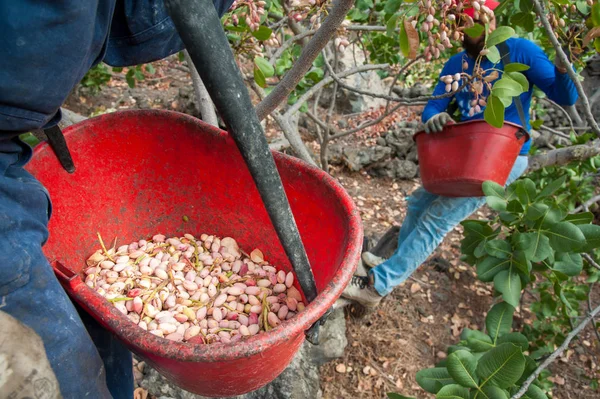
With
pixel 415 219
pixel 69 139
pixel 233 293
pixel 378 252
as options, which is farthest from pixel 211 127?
pixel 378 252

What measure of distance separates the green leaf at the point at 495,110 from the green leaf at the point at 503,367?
1.95ft

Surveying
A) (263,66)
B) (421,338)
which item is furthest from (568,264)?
(263,66)

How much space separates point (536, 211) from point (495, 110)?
474 mm

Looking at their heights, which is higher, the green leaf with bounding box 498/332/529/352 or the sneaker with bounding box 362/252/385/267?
the green leaf with bounding box 498/332/529/352

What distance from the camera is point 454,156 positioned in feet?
6.05

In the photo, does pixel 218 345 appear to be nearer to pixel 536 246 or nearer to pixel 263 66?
pixel 263 66

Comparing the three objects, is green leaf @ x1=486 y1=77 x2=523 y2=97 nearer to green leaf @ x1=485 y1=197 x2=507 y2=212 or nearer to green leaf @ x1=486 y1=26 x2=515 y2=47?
green leaf @ x1=486 y1=26 x2=515 y2=47

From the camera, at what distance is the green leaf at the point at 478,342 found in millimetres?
1478

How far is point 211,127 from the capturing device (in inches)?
52.2

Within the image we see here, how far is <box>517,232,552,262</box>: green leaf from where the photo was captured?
1.42 m

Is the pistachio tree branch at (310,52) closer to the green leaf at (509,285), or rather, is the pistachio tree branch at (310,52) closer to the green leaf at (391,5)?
the green leaf at (391,5)

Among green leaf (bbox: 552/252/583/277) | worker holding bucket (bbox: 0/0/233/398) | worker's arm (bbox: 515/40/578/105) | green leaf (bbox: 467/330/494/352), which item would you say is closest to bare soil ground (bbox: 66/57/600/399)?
green leaf (bbox: 467/330/494/352)

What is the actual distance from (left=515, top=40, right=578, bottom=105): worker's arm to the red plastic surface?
1350 millimetres

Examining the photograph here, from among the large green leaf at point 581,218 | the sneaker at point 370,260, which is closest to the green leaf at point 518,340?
the large green leaf at point 581,218
